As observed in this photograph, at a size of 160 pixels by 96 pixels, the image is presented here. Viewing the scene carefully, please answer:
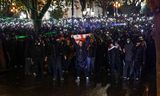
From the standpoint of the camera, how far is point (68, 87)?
14.0m

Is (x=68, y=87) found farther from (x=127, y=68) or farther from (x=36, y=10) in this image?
(x=36, y=10)

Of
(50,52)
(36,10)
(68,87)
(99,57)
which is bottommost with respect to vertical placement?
(68,87)

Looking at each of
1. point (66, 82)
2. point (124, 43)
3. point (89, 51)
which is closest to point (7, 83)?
point (66, 82)

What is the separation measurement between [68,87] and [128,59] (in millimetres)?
2265

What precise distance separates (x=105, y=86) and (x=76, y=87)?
929 millimetres

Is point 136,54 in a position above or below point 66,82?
above

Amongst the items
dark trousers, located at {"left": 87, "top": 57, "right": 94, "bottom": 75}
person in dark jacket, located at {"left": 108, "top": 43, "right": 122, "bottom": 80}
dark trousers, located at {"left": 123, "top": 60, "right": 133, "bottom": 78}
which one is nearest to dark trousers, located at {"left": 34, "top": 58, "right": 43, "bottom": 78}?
dark trousers, located at {"left": 87, "top": 57, "right": 94, "bottom": 75}

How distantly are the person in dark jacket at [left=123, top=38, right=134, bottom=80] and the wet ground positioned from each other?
1.52 ft

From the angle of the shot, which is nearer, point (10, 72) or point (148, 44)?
point (148, 44)

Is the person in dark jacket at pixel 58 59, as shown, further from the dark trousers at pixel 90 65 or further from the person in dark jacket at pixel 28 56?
the person in dark jacket at pixel 28 56

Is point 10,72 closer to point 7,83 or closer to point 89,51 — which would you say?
point 7,83

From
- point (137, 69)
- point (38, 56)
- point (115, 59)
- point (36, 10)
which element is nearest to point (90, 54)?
point (115, 59)

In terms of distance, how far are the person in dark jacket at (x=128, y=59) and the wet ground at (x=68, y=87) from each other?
0.46 meters

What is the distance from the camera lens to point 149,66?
50.3 feet
